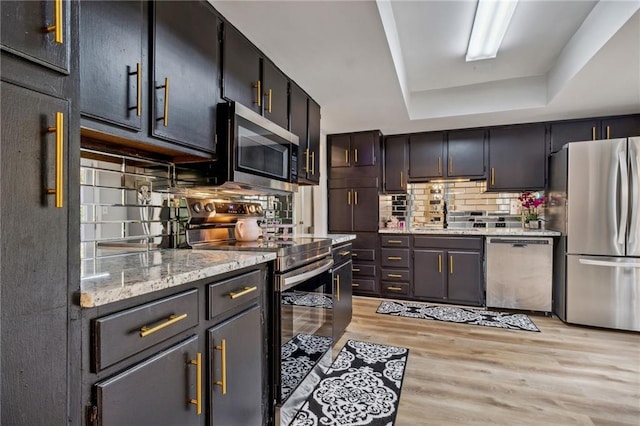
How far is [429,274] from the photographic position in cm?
402

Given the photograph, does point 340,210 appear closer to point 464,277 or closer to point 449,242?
point 449,242

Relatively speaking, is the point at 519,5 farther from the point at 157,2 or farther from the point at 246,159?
the point at 157,2

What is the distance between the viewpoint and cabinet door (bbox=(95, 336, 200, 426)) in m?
0.82

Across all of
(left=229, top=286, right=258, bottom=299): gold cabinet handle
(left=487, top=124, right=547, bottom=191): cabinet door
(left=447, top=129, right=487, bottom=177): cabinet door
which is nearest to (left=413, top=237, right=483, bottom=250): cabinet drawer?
(left=487, top=124, right=547, bottom=191): cabinet door

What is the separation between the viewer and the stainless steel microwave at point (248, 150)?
176 centimetres

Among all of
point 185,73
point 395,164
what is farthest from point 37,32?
point 395,164

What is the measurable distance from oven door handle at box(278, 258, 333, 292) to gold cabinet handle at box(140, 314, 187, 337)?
635 mm

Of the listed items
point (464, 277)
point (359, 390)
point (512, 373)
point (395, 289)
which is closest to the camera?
point (359, 390)

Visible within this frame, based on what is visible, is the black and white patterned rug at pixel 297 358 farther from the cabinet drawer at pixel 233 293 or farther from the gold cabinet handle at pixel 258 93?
the gold cabinet handle at pixel 258 93

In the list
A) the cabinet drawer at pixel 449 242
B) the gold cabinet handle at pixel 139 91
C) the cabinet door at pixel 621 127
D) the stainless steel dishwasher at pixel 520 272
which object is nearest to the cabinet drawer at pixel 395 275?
the cabinet drawer at pixel 449 242

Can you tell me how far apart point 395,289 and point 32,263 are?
3.94m

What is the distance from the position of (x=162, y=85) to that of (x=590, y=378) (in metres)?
3.13

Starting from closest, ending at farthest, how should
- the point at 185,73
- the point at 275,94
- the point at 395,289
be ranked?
the point at 185,73 → the point at 275,94 → the point at 395,289

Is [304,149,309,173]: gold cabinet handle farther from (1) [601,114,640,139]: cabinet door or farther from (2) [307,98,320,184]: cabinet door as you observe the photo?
(1) [601,114,640,139]: cabinet door
